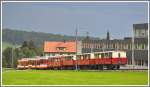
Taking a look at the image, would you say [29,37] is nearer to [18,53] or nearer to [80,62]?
[18,53]

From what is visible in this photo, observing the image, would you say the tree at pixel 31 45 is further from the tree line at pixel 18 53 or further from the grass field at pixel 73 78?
the grass field at pixel 73 78

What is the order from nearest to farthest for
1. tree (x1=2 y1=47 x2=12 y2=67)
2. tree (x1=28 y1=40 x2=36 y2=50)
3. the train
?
tree (x1=2 y1=47 x2=12 y2=67), tree (x1=28 y1=40 x2=36 y2=50), the train

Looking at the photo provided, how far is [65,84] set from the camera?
1368 cm

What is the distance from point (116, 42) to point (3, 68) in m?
3.78

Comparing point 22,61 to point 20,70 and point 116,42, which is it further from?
point 116,42

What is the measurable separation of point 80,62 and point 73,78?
4.32 metres

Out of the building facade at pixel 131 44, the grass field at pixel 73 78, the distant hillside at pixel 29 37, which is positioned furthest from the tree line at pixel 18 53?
the building facade at pixel 131 44

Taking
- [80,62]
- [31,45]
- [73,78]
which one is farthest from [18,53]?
[80,62]

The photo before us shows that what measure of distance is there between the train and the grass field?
96 centimetres

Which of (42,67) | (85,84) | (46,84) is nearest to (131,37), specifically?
(85,84)

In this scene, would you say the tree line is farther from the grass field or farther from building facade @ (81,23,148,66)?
building facade @ (81,23,148,66)

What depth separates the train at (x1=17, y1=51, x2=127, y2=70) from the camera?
55.3 ft

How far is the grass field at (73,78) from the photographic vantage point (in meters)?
→ 13.9

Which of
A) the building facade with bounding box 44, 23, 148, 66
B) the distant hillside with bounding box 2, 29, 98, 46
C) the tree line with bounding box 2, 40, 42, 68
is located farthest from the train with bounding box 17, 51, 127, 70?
the distant hillside with bounding box 2, 29, 98, 46
